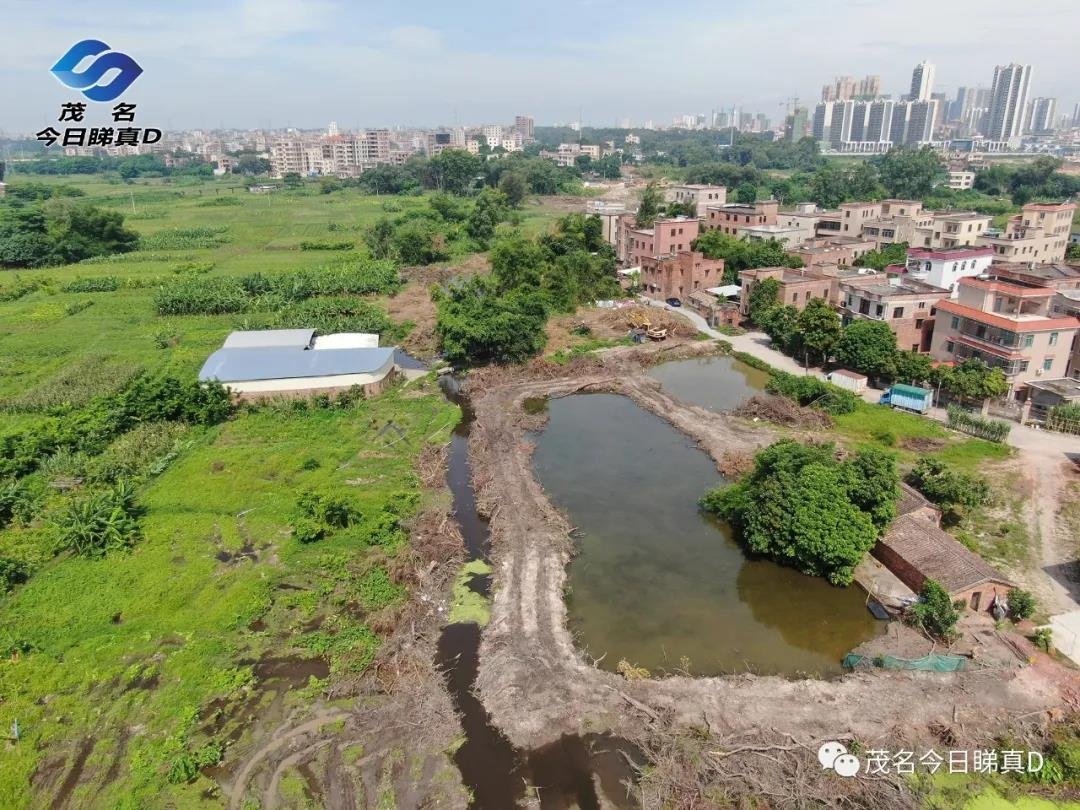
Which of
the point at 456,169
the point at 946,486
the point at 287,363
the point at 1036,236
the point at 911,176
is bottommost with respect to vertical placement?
the point at 946,486

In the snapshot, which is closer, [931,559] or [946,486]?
[931,559]

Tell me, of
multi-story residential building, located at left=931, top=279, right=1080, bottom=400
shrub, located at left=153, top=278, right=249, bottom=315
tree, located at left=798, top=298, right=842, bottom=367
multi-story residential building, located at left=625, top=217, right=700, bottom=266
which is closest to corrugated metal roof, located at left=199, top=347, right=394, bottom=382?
shrub, located at left=153, top=278, right=249, bottom=315

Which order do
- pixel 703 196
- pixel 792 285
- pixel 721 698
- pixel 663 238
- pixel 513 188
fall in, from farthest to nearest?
pixel 513 188
pixel 703 196
pixel 663 238
pixel 792 285
pixel 721 698

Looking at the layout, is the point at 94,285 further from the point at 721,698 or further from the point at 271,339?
the point at 721,698

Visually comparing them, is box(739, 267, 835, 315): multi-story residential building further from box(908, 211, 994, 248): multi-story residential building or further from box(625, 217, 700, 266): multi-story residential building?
box(908, 211, 994, 248): multi-story residential building

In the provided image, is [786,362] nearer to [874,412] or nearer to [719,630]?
[874,412]

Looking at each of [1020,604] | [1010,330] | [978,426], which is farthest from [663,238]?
[1020,604]

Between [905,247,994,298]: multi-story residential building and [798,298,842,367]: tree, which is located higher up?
[905,247,994,298]: multi-story residential building

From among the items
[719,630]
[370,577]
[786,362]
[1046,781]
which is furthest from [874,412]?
[370,577]
